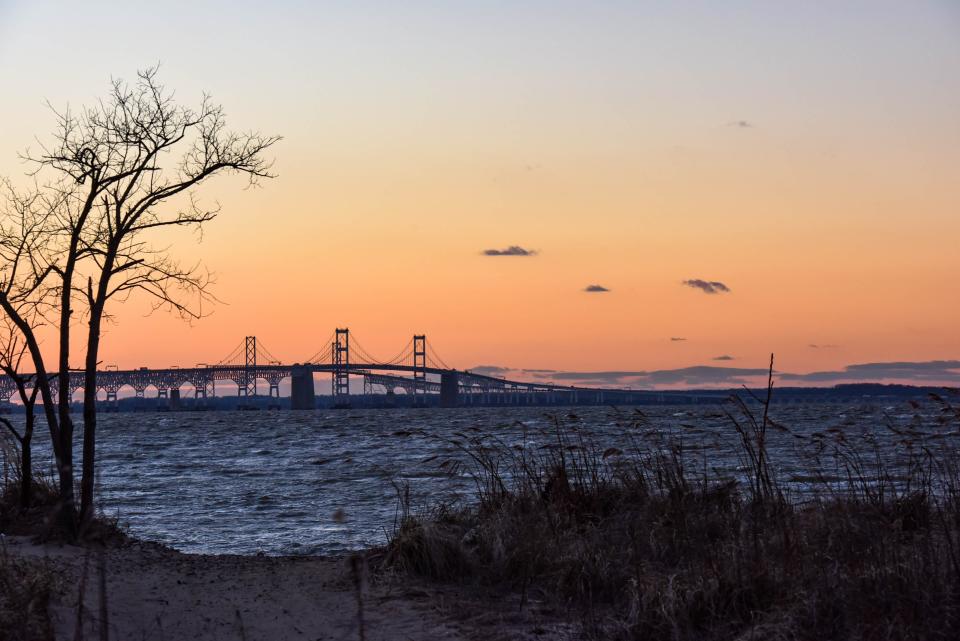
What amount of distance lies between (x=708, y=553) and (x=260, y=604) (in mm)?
3703

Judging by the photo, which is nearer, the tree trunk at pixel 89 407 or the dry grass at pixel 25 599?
the dry grass at pixel 25 599

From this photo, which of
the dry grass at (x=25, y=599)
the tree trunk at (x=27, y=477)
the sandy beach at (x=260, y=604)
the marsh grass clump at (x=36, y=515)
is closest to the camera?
the dry grass at (x=25, y=599)

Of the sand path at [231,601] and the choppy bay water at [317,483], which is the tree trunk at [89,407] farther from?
the choppy bay water at [317,483]

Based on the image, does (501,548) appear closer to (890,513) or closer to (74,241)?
(890,513)

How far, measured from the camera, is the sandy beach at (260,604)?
22.8 feet

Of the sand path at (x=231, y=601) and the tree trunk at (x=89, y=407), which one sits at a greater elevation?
the tree trunk at (x=89, y=407)

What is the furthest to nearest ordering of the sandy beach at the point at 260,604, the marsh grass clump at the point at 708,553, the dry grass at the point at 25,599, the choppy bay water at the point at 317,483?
1. the choppy bay water at the point at 317,483
2. the sandy beach at the point at 260,604
3. the dry grass at the point at 25,599
4. the marsh grass clump at the point at 708,553

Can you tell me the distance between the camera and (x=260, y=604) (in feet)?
26.5

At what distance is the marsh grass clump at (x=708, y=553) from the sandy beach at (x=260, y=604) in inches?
18.3

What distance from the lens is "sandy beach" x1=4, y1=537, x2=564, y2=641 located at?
22.8ft

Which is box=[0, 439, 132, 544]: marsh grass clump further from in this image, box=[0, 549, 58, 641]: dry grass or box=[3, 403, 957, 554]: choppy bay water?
box=[0, 549, 58, 641]: dry grass

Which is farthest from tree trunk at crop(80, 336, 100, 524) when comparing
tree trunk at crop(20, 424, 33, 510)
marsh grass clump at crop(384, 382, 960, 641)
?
marsh grass clump at crop(384, 382, 960, 641)

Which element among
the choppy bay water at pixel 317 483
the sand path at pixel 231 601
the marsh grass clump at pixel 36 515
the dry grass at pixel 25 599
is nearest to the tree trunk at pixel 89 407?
the marsh grass clump at pixel 36 515

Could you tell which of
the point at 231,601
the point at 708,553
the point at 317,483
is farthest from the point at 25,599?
the point at 317,483
